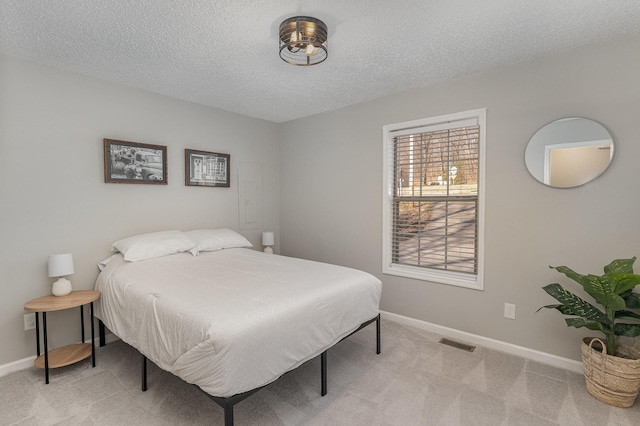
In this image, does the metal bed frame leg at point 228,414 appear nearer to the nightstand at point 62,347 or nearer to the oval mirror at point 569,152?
the nightstand at point 62,347

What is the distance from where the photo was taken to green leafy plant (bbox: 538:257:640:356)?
6.08ft

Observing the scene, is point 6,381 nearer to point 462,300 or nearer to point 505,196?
point 462,300

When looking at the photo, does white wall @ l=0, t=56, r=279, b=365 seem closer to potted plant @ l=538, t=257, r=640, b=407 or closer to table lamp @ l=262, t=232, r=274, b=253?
table lamp @ l=262, t=232, r=274, b=253

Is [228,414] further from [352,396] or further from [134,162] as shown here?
[134,162]

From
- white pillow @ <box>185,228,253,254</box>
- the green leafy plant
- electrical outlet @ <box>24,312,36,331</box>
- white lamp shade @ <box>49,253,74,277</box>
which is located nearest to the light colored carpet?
electrical outlet @ <box>24,312,36,331</box>

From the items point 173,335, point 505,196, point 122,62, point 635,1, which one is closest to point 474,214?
point 505,196

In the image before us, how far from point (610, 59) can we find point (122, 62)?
151 inches

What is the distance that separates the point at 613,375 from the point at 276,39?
3.21 meters

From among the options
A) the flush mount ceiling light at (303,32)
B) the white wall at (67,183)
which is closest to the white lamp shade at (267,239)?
the white wall at (67,183)

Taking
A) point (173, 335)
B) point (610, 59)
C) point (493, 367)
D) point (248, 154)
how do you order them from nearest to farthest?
1. point (173, 335)
2. point (610, 59)
3. point (493, 367)
4. point (248, 154)

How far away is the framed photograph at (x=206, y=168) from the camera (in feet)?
11.5

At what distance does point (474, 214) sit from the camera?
9.67 feet

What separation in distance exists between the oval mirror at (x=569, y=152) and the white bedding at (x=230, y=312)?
5.50ft

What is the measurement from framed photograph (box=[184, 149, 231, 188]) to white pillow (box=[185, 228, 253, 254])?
605 millimetres
